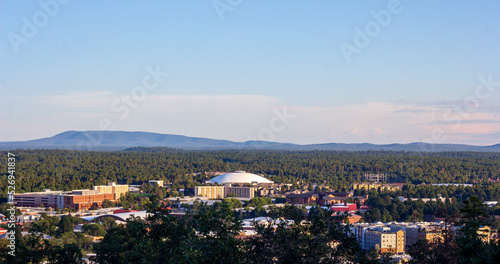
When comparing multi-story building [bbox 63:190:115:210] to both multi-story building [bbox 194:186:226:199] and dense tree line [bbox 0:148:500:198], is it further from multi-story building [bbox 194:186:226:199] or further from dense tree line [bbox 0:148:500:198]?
multi-story building [bbox 194:186:226:199]

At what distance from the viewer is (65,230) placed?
188ft

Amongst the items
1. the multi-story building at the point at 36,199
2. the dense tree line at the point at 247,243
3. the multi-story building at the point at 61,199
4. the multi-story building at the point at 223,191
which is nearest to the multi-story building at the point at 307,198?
the multi-story building at the point at 223,191

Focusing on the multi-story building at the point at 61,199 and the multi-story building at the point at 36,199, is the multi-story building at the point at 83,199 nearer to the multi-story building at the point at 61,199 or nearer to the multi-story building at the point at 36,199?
the multi-story building at the point at 61,199

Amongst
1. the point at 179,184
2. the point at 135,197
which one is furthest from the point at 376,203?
the point at 179,184

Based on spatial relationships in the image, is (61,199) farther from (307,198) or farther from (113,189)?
(307,198)

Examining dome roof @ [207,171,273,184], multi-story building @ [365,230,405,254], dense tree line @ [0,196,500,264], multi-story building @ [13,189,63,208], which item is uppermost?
dense tree line @ [0,196,500,264]

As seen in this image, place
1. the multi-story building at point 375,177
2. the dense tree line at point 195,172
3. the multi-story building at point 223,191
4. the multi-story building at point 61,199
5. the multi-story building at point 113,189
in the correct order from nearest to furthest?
1. the multi-story building at point 61,199
2. the multi-story building at point 113,189
3. the multi-story building at point 223,191
4. the dense tree line at point 195,172
5. the multi-story building at point 375,177

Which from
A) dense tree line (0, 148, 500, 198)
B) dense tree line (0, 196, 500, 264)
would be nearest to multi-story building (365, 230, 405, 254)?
dense tree line (0, 196, 500, 264)

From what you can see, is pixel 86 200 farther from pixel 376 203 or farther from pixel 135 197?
pixel 376 203

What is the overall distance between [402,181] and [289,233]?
10977 cm

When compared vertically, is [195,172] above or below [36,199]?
above

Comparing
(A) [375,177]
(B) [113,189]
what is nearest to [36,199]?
(B) [113,189]

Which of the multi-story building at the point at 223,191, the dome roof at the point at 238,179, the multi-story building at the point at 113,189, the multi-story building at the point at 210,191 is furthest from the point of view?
the dome roof at the point at 238,179

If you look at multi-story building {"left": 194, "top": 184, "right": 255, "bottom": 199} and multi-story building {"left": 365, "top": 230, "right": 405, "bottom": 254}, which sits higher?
multi-story building {"left": 194, "top": 184, "right": 255, "bottom": 199}
